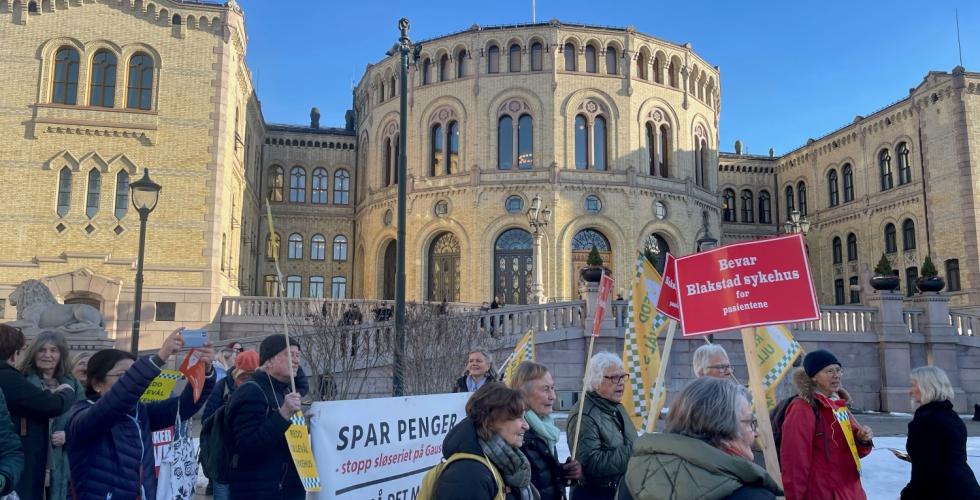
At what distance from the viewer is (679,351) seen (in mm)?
20188

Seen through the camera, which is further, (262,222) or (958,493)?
(262,222)

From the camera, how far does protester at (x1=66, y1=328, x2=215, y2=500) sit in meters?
4.47

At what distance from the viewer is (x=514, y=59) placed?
114ft

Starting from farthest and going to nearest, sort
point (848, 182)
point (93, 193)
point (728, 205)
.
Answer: point (728, 205) < point (848, 182) < point (93, 193)

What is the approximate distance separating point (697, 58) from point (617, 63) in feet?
17.7

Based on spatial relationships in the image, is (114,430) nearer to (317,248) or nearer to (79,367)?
(79,367)

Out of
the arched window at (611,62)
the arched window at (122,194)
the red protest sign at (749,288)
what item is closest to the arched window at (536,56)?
the arched window at (611,62)

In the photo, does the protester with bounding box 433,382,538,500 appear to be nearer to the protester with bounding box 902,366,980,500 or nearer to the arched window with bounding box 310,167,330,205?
the protester with bounding box 902,366,980,500

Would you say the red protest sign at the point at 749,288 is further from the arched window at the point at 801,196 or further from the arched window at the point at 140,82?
the arched window at the point at 801,196

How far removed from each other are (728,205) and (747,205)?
4.62 feet

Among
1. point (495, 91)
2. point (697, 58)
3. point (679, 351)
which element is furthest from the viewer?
point (697, 58)

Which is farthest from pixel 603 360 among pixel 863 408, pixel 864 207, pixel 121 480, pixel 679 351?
pixel 864 207

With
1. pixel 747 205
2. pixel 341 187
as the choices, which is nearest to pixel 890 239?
pixel 747 205

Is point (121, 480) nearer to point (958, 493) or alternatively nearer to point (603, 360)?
point (603, 360)
